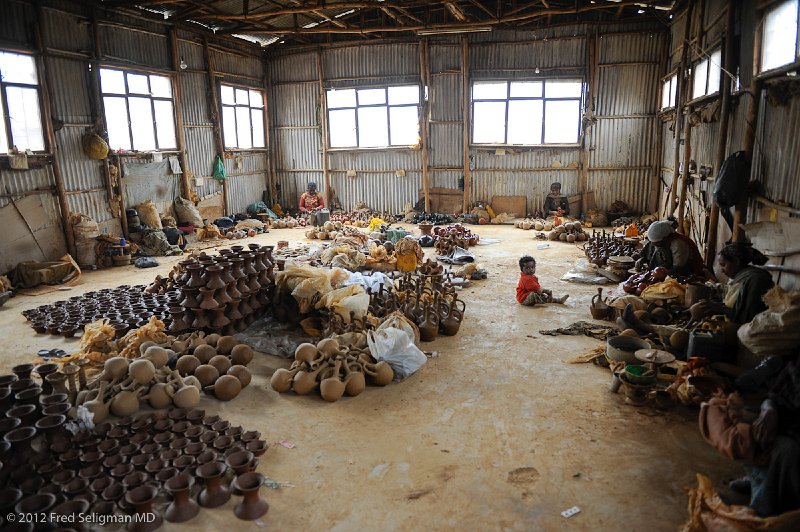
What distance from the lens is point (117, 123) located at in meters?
12.4

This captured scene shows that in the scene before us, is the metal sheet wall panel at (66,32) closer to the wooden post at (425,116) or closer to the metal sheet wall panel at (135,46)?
the metal sheet wall panel at (135,46)

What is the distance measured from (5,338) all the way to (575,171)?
14.6 m

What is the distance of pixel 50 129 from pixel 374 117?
31.4ft

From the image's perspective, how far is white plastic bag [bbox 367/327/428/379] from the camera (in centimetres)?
557

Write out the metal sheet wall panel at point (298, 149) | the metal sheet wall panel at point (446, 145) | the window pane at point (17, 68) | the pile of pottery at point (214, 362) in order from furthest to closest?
the metal sheet wall panel at point (298, 149)
the metal sheet wall panel at point (446, 145)
the window pane at point (17, 68)
the pile of pottery at point (214, 362)

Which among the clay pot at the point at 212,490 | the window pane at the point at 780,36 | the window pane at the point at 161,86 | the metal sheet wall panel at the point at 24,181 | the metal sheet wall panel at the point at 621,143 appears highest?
the window pane at the point at 161,86

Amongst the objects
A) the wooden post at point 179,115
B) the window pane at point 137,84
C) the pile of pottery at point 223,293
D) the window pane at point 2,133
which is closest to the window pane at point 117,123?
the window pane at point 137,84

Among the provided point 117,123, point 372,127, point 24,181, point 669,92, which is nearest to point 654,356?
point 669,92

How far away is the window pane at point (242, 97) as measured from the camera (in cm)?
1688

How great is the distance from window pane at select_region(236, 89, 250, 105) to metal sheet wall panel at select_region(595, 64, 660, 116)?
1114 cm

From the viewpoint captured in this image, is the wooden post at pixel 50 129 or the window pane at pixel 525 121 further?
the window pane at pixel 525 121

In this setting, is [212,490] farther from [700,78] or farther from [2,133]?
[700,78]

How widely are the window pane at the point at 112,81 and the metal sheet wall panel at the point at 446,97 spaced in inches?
343

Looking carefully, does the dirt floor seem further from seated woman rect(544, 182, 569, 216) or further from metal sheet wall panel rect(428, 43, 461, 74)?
metal sheet wall panel rect(428, 43, 461, 74)
